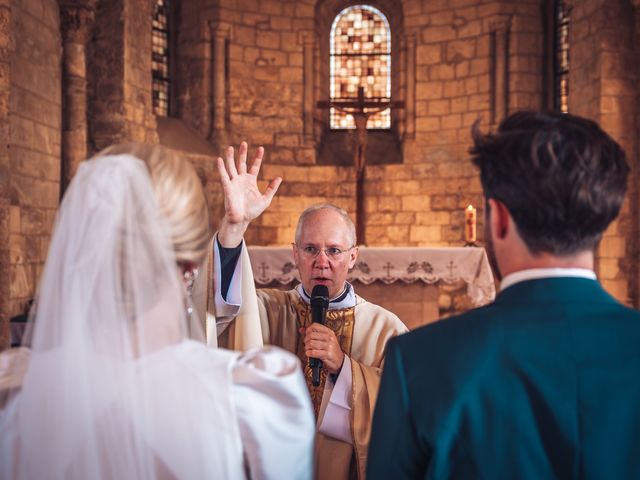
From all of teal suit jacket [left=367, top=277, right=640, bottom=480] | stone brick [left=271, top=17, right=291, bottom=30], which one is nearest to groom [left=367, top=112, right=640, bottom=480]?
teal suit jacket [left=367, top=277, right=640, bottom=480]

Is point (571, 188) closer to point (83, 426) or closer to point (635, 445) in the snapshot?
point (635, 445)

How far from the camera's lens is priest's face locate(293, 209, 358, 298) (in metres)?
2.59

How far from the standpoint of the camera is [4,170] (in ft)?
17.4

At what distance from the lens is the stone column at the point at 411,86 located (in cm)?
1012

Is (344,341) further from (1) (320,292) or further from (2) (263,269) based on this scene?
(2) (263,269)

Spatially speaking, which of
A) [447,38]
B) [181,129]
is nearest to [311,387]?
[181,129]

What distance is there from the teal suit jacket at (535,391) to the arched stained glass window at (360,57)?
9738 mm

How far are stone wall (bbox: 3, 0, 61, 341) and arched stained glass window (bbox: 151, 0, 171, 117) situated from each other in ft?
8.99

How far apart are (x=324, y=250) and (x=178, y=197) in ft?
4.52

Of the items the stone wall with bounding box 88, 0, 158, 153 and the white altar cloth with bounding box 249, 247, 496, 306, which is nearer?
the white altar cloth with bounding box 249, 247, 496, 306

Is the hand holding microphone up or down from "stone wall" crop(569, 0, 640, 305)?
down

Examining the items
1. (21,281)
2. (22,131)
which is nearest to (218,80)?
(22,131)

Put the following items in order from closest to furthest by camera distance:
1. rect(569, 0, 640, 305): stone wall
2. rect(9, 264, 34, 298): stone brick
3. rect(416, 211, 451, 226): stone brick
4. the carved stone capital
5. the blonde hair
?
the blonde hair → rect(9, 264, 34, 298): stone brick → the carved stone capital → rect(569, 0, 640, 305): stone wall → rect(416, 211, 451, 226): stone brick

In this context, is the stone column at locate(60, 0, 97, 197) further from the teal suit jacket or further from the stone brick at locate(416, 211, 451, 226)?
the teal suit jacket
